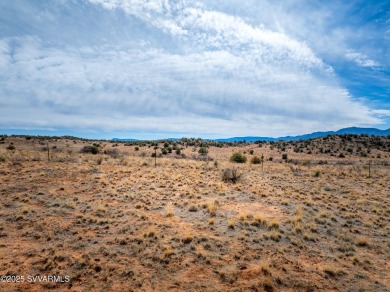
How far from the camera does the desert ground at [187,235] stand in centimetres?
769

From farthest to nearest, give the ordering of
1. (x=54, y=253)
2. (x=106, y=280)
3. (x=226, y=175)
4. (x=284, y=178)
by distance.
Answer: (x=284, y=178)
(x=226, y=175)
(x=54, y=253)
(x=106, y=280)

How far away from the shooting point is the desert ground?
25.2ft

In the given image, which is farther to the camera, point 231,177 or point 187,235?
point 231,177

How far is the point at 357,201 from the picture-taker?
17172 millimetres

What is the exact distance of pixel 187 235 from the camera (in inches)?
415

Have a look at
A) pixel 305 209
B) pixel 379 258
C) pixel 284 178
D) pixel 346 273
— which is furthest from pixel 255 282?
pixel 284 178

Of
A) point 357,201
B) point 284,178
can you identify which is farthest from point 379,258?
point 284,178

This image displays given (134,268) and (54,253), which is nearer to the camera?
(134,268)

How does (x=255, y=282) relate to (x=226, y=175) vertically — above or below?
below

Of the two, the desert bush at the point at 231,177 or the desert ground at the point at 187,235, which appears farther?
the desert bush at the point at 231,177

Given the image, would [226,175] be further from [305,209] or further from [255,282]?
[255,282]

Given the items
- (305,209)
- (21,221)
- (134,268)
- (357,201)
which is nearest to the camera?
(134,268)

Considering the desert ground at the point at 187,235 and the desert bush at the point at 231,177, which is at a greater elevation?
the desert bush at the point at 231,177

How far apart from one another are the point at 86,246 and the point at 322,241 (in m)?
9.32
